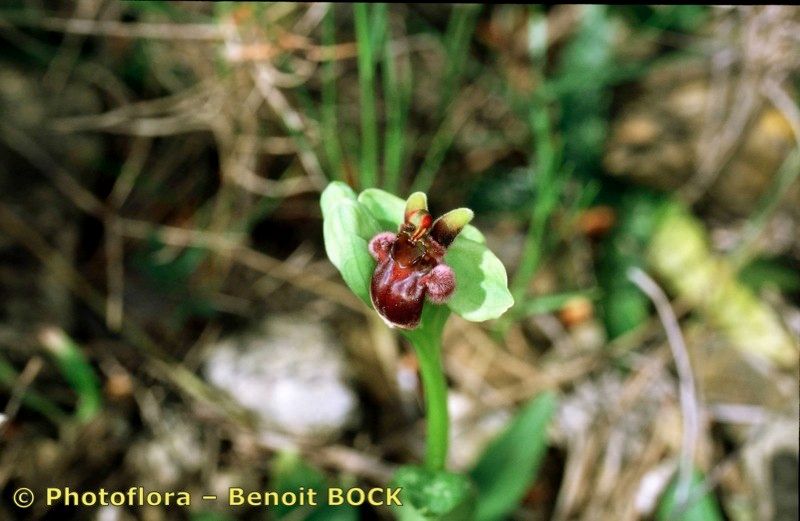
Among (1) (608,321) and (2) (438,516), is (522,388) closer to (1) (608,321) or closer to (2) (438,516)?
(1) (608,321)

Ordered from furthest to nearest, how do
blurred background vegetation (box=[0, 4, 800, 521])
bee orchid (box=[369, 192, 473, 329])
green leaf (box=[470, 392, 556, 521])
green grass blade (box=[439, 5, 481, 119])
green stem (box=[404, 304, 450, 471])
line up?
green grass blade (box=[439, 5, 481, 119]) → blurred background vegetation (box=[0, 4, 800, 521]) → green leaf (box=[470, 392, 556, 521]) → green stem (box=[404, 304, 450, 471]) → bee orchid (box=[369, 192, 473, 329])

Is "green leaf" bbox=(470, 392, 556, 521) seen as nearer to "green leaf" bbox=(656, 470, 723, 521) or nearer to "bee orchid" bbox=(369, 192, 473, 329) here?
"green leaf" bbox=(656, 470, 723, 521)

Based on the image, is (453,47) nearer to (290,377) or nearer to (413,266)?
(290,377)

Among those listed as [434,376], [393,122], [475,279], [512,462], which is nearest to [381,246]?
[475,279]

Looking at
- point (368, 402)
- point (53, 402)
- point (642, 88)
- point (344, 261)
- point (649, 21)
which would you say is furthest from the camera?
point (642, 88)

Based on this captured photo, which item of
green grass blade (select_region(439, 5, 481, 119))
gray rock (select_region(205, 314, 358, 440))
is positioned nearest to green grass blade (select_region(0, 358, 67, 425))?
gray rock (select_region(205, 314, 358, 440))

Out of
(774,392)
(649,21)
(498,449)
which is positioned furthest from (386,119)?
(774,392)

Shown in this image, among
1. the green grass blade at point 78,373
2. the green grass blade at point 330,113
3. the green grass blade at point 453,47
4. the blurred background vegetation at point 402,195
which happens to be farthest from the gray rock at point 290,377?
the green grass blade at point 453,47

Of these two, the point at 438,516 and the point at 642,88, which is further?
the point at 642,88
